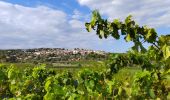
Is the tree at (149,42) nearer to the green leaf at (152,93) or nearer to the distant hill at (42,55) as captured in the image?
the green leaf at (152,93)

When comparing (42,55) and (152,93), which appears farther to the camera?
(42,55)

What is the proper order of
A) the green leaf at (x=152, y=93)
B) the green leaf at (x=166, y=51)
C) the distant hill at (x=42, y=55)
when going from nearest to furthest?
the green leaf at (x=166, y=51)
the green leaf at (x=152, y=93)
the distant hill at (x=42, y=55)

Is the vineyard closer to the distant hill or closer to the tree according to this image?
the tree

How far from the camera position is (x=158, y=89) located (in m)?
6.22

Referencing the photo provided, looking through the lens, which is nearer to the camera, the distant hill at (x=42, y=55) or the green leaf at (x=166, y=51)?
the green leaf at (x=166, y=51)

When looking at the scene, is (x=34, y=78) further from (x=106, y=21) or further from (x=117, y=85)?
(x=106, y=21)

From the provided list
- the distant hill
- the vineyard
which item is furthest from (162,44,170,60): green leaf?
the distant hill

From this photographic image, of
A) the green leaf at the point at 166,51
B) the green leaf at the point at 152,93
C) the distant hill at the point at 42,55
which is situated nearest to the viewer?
the green leaf at the point at 166,51

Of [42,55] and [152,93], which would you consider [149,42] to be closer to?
[152,93]

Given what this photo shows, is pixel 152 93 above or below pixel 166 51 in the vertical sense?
below

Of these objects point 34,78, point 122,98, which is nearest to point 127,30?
point 122,98

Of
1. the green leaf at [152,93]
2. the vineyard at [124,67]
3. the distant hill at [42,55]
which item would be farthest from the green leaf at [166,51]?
the distant hill at [42,55]

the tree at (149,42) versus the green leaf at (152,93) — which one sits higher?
the tree at (149,42)

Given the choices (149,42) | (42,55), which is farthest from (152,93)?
(42,55)
